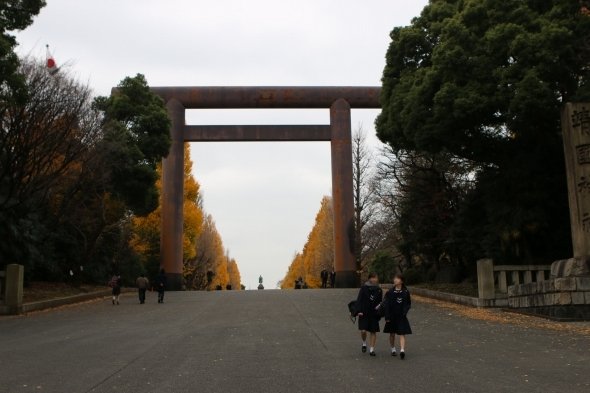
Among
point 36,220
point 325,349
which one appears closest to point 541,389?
→ point 325,349

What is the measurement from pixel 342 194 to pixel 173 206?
9.54 m

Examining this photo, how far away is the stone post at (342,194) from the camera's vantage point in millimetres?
33344

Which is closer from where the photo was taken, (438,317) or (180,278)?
(438,317)

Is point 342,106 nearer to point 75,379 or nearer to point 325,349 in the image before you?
point 325,349

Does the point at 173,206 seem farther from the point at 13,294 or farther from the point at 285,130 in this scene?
the point at 13,294

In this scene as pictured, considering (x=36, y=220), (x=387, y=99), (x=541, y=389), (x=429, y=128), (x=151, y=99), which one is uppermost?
(x=151, y=99)

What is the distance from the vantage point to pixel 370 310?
354 inches

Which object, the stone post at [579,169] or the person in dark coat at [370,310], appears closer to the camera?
the person in dark coat at [370,310]

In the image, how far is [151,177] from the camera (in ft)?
87.1

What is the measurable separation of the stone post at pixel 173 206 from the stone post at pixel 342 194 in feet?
28.8

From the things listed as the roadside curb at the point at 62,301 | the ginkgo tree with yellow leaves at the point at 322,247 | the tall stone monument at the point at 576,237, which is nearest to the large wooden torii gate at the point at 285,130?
the roadside curb at the point at 62,301

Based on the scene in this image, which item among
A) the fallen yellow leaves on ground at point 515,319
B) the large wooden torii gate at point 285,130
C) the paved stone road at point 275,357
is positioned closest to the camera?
the paved stone road at point 275,357

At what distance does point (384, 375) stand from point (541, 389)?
1.78 metres

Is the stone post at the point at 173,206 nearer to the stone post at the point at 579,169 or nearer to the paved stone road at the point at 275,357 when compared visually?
the paved stone road at the point at 275,357
